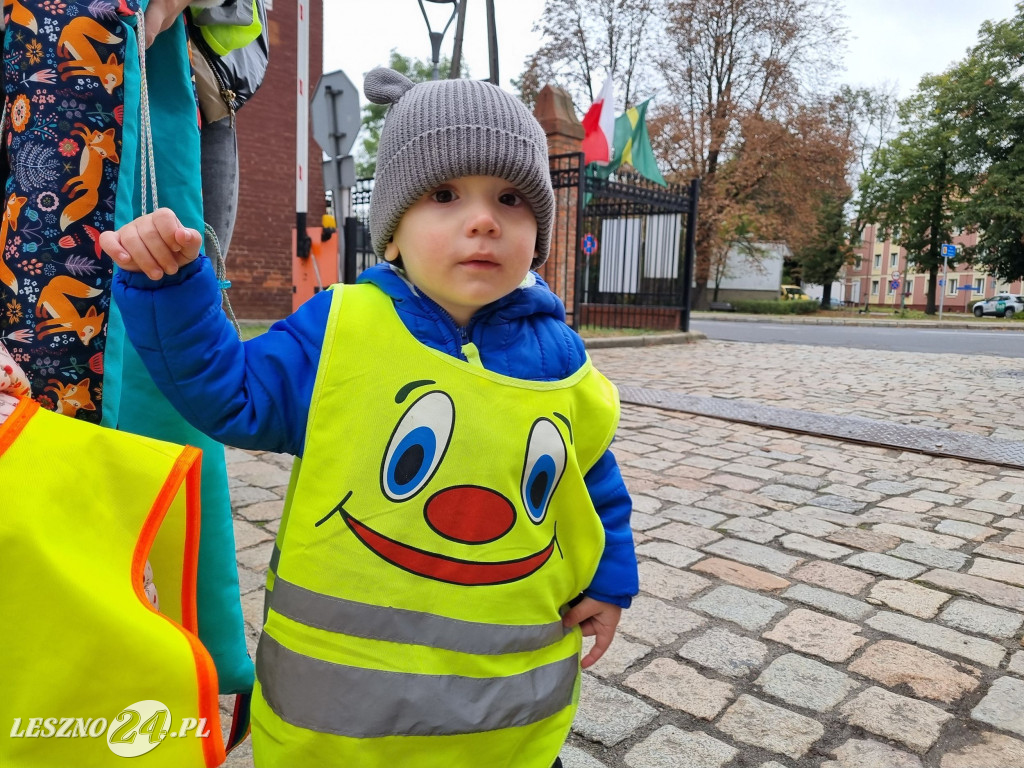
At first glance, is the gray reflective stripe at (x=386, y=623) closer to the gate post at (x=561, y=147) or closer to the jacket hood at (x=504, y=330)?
the jacket hood at (x=504, y=330)

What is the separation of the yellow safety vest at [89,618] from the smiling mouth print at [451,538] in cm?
27

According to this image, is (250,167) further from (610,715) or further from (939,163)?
(939,163)

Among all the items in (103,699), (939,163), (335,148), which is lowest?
(103,699)

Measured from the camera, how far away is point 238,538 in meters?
3.06

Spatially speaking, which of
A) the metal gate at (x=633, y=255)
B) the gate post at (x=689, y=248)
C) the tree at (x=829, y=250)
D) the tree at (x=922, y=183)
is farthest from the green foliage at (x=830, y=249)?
the gate post at (x=689, y=248)

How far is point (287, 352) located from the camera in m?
1.13

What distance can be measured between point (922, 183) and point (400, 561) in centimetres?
4275

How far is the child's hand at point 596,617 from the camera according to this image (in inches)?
51.6

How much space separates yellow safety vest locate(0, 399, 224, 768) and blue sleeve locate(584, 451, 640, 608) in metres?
0.64

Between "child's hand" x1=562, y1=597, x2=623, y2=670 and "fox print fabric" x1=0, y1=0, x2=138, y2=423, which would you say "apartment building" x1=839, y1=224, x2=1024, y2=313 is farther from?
"fox print fabric" x1=0, y1=0, x2=138, y2=423

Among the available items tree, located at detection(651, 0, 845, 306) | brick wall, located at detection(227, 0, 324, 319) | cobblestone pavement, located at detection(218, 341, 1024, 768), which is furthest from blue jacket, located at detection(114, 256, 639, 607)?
tree, located at detection(651, 0, 845, 306)

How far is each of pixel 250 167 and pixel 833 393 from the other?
10.3m

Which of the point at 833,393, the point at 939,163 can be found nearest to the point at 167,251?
the point at 833,393

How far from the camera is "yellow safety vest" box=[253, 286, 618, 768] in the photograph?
109 centimetres
